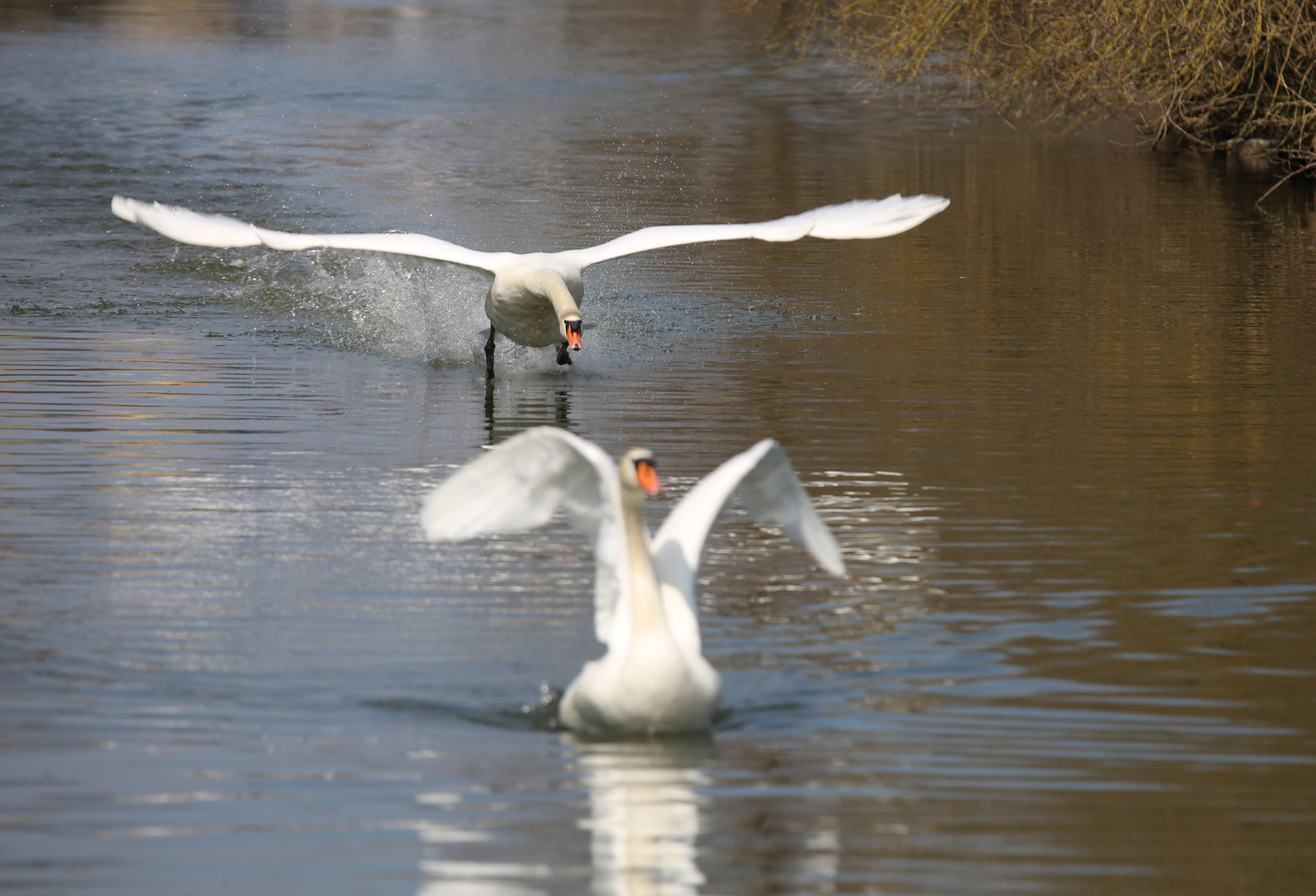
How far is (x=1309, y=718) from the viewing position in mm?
6383

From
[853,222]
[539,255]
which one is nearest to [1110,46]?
[539,255]

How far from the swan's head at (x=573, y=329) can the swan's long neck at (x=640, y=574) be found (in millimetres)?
6029

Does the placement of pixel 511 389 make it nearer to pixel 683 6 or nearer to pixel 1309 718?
pixel 1309 718

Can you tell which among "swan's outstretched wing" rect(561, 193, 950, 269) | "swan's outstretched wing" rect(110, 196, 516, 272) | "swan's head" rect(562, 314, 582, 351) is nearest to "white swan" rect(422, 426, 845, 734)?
"swan's outstretched wing" rect(561, 193, 950, 269)

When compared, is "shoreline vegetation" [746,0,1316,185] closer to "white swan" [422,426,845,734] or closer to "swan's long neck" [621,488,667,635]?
"white swan" [422,426,845,734]

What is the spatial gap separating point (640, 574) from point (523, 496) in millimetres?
546

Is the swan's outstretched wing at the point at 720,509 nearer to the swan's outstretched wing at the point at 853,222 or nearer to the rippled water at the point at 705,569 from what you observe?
the rippled water at the point at 705,569

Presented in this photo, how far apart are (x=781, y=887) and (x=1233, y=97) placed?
21462mm

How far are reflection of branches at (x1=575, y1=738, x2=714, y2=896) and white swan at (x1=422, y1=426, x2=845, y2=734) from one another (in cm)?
12

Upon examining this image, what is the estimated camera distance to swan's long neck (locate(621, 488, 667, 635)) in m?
6.02

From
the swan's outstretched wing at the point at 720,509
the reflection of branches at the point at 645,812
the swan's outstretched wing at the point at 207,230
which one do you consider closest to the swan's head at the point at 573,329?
the swan's outstretched wing at the point at 207,230

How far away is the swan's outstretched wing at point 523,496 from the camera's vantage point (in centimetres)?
632

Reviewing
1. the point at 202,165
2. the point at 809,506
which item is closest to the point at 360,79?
the point at 202,165

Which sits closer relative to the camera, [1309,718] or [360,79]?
[1309,718]
